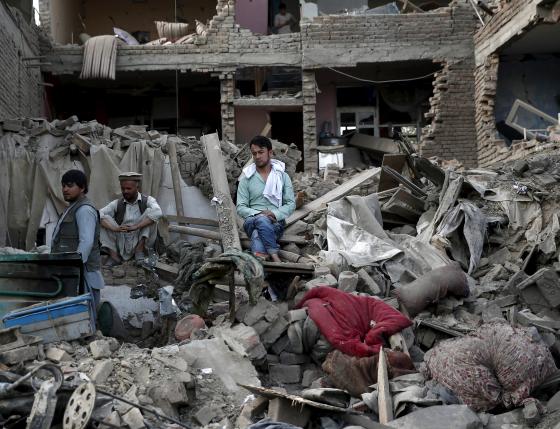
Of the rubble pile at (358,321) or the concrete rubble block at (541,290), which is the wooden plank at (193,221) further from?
the concrete rubble block at (541,290)

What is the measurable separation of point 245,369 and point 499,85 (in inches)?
562

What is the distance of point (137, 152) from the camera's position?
374 inches

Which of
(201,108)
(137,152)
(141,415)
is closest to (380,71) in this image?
(201,108)

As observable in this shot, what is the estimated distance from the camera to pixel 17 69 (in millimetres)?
15320

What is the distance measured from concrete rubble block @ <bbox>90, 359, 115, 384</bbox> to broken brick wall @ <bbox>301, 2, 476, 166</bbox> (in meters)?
13.8

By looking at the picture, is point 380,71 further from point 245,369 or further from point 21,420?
point 21,420

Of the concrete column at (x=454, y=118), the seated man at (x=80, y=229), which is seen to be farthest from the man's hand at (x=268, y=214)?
the concrete column at (x=454, y=118)

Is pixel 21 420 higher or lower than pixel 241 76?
lower

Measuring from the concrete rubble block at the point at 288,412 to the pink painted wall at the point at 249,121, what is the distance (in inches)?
580

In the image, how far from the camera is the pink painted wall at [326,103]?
19844 millimetres

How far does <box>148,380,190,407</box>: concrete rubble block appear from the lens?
4.64 metres

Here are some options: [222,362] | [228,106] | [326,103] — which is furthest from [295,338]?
[326,103]

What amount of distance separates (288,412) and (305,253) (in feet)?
11.7

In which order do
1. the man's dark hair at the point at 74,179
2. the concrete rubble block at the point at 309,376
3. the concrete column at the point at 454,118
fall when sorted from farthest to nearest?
the concrete column at the point at 454,118 → the man's dark hair at the point at 74,179 → the concrete rubble block at the point at 309,376
